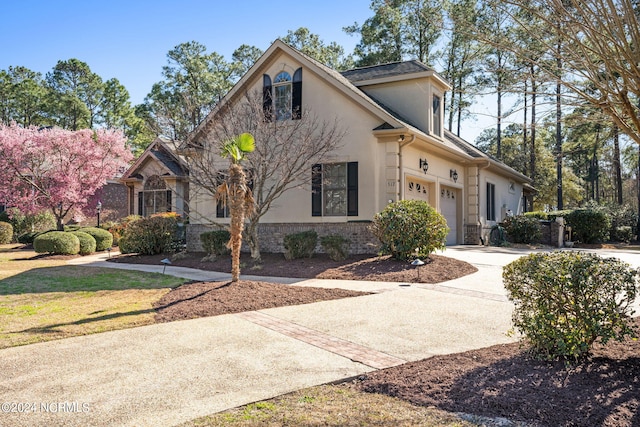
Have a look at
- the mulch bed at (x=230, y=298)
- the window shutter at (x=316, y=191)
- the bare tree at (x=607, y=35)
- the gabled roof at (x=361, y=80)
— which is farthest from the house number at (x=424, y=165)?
the bare tree at (x=607, y=35)

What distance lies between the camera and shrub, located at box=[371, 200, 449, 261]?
11523 millimetres

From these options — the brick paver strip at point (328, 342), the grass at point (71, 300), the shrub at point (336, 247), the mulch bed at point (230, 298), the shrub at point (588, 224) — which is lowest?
the grass at point (71, 300)

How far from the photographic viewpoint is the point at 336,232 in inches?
561

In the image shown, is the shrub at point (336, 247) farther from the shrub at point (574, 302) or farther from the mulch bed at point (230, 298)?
the shrub at point (574, 302)

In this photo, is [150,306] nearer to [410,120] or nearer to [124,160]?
[410,120]

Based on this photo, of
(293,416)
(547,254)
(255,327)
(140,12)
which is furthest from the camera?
(140,12)

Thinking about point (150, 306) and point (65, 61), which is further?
point (65, 61)

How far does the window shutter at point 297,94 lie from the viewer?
15.2 meters

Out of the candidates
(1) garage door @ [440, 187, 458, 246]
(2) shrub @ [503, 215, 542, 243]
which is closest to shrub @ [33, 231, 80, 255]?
(1) garage door @ [440, 187, 458, 246]

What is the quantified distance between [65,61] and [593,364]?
48461 mm

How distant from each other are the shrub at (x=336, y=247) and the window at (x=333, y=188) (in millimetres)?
1564

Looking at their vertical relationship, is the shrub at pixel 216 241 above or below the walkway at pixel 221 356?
above

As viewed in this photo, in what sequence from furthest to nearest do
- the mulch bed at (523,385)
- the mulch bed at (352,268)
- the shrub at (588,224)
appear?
the shrub at (588,224), the mulch bed at (352,268), the mulch bed at (523,385)

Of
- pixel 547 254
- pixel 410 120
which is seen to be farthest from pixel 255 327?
pixel 410 120
